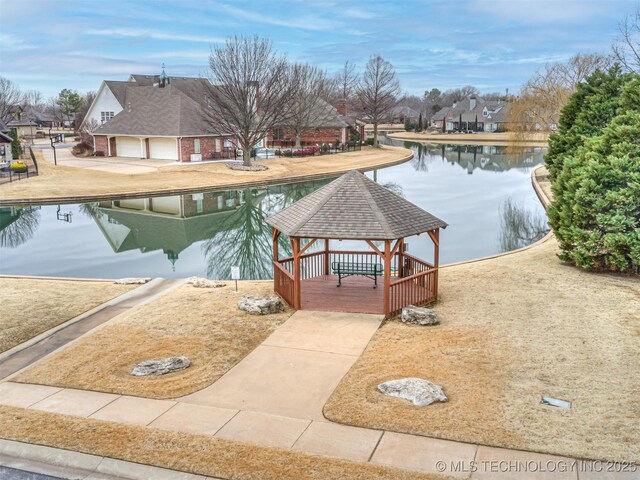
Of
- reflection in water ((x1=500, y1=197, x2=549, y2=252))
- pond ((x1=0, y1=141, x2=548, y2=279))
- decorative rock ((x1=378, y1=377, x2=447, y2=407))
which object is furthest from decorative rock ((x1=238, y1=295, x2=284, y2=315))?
reflection in water ((x1=500, y1=197, x2=549, y2=252))

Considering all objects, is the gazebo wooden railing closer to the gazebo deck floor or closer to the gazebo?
the gazebo

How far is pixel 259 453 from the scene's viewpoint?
7.89 m

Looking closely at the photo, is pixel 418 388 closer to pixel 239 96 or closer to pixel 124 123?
pixel 239 96

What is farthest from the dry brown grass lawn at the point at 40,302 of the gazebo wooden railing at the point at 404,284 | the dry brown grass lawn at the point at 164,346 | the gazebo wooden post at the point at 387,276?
the gazebo wooden post at the point at 387,276

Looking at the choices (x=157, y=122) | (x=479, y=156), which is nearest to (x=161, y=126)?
(x=157, y=122)

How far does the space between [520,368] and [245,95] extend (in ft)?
133

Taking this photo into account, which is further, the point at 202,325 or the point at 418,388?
the point at 202,325

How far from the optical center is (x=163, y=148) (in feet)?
170

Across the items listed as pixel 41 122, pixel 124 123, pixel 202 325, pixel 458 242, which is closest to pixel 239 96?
pixel 124 123

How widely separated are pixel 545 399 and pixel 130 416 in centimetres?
639

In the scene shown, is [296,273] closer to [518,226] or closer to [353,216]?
[353,216]

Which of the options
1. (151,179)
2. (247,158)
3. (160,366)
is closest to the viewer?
(160,366)

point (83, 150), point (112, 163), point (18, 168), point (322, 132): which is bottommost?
point (18, 168)

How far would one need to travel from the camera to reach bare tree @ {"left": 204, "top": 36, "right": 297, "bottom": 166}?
1880 inches
